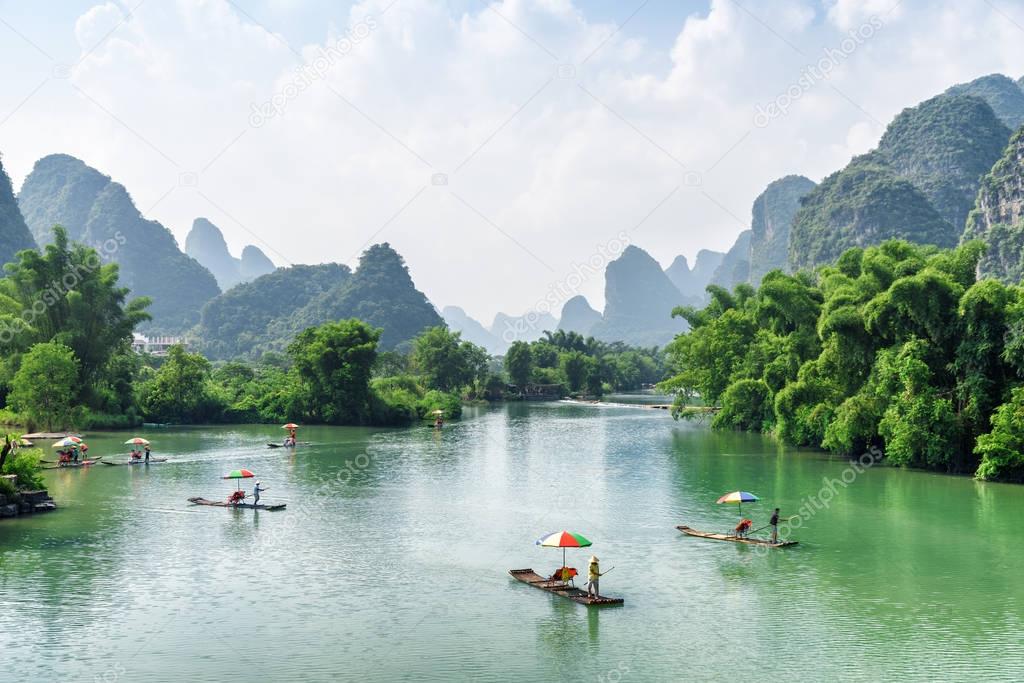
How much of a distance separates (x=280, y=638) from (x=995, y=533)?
69.2 ft

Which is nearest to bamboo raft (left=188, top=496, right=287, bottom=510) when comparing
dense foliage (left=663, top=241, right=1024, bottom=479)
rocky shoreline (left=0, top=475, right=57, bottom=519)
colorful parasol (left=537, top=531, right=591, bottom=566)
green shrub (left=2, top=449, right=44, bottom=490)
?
rocky shoreline (left=0, top=475, right=57, bottom=519)

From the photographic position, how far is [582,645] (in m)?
16.9

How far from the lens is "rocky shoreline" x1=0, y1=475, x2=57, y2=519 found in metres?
28.6

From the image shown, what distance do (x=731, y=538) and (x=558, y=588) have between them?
7691 millimetres

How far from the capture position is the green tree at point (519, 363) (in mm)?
125188

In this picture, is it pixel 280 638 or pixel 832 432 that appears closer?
pixel 280 638

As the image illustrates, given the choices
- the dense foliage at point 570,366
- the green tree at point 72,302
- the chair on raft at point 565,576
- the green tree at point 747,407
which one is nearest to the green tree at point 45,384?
the green tree at point 72,302

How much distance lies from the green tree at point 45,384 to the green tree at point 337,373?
736 inches

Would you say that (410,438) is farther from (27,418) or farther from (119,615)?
(119,615)

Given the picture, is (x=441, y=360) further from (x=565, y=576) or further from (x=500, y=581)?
(x=565, y=576)

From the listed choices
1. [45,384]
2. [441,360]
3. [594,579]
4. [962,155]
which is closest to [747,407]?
[594,579]

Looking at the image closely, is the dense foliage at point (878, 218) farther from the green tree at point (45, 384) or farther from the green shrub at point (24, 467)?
the green shrub at point (24, 467)

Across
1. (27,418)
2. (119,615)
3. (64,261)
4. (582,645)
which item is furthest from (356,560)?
(64,261)

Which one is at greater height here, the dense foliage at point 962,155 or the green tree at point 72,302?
the dense foliage at point 962,155
